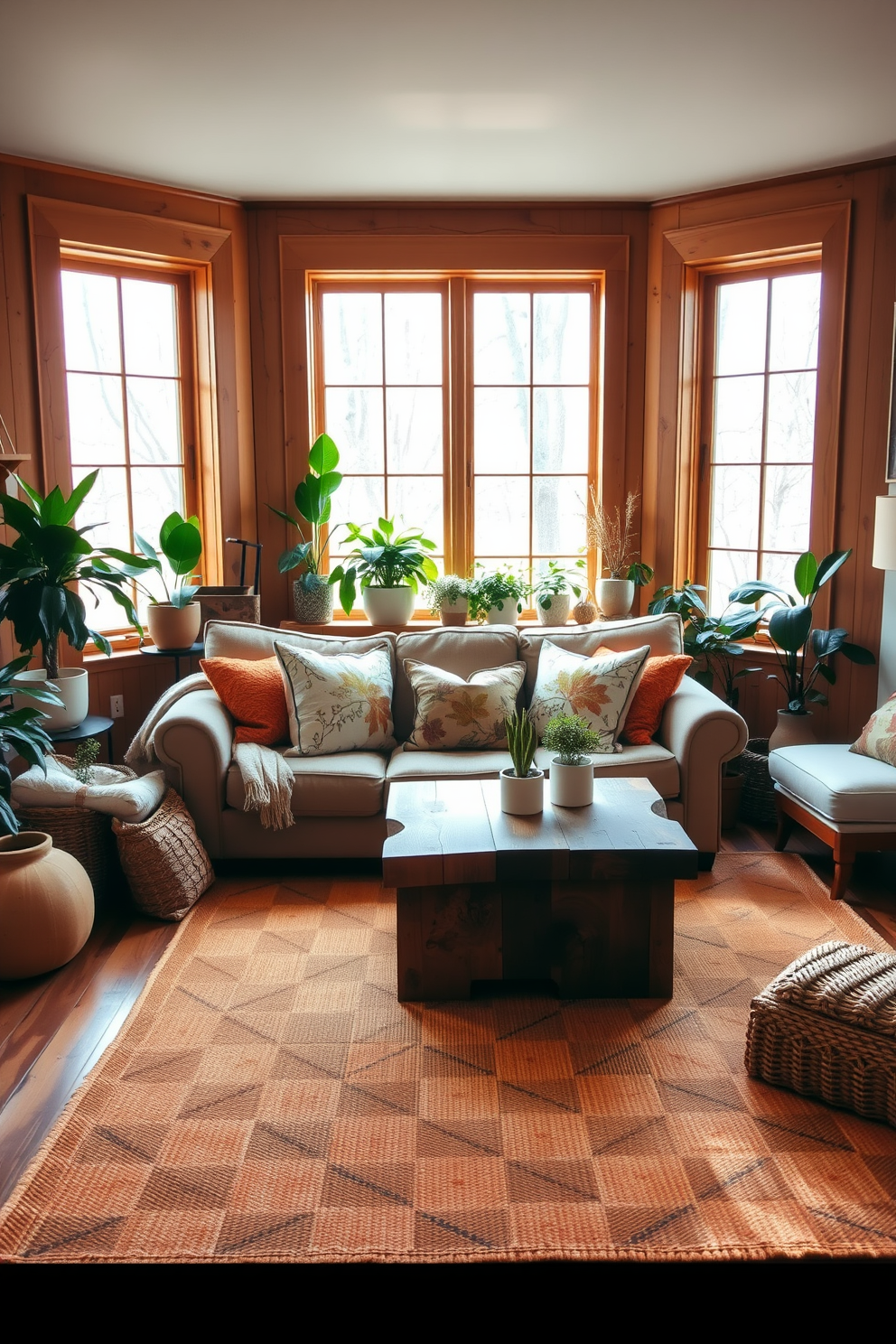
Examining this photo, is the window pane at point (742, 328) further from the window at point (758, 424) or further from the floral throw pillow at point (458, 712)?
the floral throw pillow at point (458, 712)

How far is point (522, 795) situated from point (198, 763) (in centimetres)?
129

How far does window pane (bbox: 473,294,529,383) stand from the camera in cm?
518

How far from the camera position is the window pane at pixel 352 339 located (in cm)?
517

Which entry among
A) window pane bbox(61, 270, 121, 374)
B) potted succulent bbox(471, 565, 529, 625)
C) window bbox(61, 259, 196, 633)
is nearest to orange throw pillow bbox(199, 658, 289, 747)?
window bbox(61, 259, 196, 633)

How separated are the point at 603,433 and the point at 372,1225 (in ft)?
13.0

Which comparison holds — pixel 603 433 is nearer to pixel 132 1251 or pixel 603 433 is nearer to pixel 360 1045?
pixel 360 1045

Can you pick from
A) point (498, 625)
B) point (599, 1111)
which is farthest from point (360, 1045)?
point (498, 625)

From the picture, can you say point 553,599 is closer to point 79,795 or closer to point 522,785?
point 522,785

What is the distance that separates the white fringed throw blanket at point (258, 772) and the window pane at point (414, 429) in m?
1.92

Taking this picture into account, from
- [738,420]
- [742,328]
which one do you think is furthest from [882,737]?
[742,328]

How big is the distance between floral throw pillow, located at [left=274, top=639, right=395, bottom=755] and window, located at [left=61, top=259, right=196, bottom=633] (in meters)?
1.20

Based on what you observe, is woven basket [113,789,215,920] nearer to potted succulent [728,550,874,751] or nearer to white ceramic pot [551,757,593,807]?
white ceramic pot [551,757,593,807]

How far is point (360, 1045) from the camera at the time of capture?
8.71 ft

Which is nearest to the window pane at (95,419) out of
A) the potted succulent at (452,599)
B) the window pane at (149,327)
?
the window pane at (149,327)
